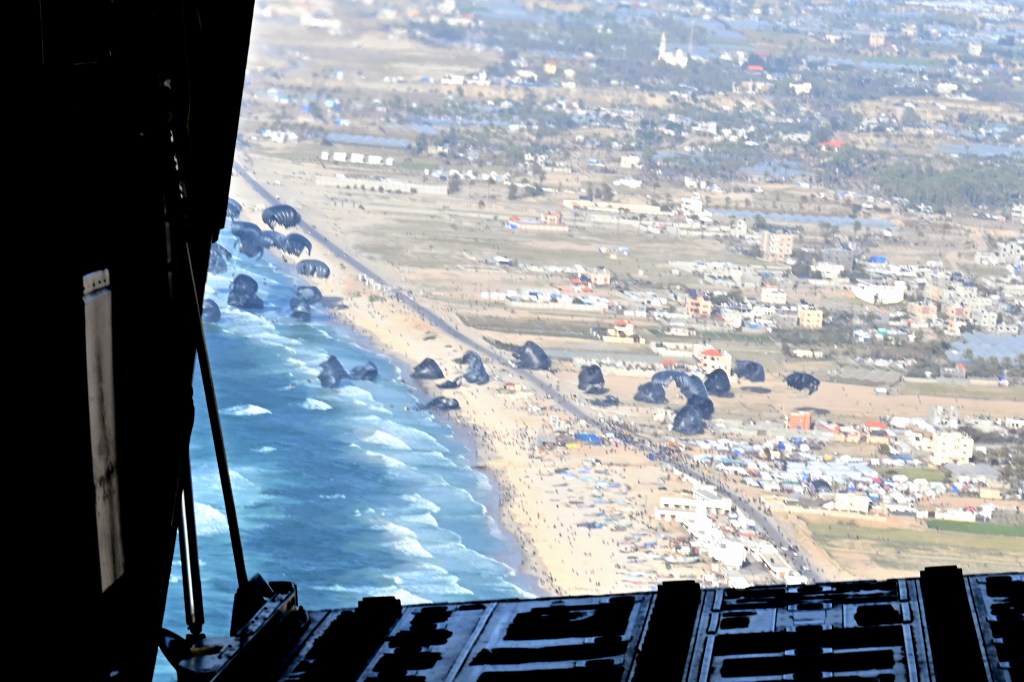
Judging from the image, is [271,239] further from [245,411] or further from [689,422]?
[689,422]

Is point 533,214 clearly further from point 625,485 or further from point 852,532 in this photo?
point 852,532

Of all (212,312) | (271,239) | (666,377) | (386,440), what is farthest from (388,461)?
(271,239)

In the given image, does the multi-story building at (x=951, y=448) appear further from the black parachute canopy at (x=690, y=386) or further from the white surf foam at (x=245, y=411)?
the white surf foam at (x=245, y=411)

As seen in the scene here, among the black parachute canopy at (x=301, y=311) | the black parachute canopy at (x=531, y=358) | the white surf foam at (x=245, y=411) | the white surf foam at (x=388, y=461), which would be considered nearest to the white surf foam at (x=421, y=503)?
the white surf foam at (x=388, y=461)

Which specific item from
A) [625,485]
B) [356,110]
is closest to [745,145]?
[356,110]

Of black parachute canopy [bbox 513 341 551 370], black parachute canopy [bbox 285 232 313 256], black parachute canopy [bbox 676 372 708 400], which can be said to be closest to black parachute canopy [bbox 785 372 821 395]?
black parachute canopy [bbox 676 372 708 400]

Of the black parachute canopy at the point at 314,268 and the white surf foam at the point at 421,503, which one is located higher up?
the black parachute canopy at the point at 314,268
